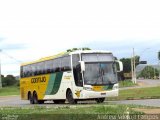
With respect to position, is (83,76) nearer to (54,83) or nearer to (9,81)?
(54,83)

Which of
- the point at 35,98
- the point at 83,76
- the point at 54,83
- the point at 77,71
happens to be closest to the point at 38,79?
the point at 35,98

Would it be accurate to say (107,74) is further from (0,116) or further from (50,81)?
(0,116)

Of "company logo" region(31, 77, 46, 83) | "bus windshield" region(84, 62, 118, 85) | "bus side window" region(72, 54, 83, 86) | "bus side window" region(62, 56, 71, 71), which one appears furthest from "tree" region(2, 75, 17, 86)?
"bus windshield" region(84, 62, 118, 85)

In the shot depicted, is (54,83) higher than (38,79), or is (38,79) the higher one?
(38,79)

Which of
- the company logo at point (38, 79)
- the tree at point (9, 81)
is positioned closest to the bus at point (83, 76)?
the company logo at point (38, 79)

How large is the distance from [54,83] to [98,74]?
506 centimetres

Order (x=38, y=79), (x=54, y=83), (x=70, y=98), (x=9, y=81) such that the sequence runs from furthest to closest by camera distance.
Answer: (x=9, y=81) → (x=38, y=79) → (x=54, y=83) → (x=70, y=98)

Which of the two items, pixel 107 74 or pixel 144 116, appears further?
pixel 107 74

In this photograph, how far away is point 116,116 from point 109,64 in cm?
1600

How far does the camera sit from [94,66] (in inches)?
1219

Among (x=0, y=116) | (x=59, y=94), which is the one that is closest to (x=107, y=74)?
(x=59, y=94)

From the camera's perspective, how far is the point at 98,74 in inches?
1212

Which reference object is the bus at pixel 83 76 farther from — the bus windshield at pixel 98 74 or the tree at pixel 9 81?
the tree at pixel 9 81

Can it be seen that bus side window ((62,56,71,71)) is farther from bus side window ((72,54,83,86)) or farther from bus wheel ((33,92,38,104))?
bus wheel ((33,92,38,104))
